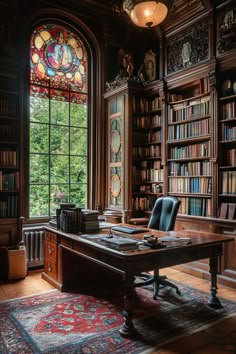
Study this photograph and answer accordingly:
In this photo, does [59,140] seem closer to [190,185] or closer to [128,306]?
[190,185]

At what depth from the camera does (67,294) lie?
3.35 m

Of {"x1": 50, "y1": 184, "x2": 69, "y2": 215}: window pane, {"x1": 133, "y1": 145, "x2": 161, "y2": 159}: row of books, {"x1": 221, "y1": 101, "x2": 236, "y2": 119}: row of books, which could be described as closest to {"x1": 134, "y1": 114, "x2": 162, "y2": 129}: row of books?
{"x1": 133, "y1": 145, "x2": 161, "y2": 159}: row of books

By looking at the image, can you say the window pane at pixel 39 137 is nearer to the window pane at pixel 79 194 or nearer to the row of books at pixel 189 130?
the window pane at pixel 79 194

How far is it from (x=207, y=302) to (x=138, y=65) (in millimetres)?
4031

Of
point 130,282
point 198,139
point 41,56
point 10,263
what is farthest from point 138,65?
point 130,282

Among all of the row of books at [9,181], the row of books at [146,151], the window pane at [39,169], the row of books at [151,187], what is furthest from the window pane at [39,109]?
the row of books at [151,187]

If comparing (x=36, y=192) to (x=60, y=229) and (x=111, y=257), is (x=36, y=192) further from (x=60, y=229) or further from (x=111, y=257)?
(x=111, y=257)

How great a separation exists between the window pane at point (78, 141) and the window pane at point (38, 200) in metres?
0.79

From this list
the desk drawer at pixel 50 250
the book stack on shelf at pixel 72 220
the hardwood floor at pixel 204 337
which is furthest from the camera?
the desk drawer at pixel 50 250

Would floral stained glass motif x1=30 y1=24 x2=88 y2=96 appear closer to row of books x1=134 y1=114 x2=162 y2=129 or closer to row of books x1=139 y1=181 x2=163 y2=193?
row of books x1=134 y1=114 x2=162 y2=129

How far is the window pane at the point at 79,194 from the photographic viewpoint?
200 inches

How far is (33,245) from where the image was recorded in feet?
14.5

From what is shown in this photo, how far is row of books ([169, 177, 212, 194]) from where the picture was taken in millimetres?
4133

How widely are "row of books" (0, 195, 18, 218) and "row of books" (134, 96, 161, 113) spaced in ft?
7.71
